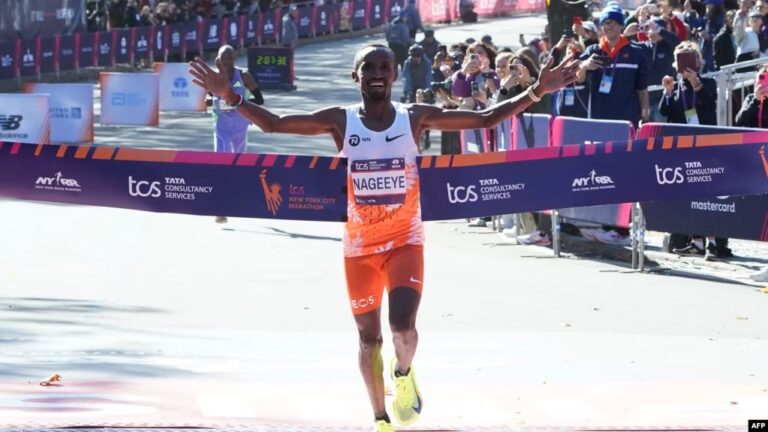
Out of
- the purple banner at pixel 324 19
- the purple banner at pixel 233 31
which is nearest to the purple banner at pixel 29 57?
the purple banner at pixel 233 31

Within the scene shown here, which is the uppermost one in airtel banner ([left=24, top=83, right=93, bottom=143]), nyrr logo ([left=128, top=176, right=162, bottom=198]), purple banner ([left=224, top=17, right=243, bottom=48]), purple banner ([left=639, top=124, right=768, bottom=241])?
nyrr logo ([left=128, top=176, right=162, bottom=198])

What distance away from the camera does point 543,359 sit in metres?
10.0

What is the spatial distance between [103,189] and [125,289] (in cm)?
168

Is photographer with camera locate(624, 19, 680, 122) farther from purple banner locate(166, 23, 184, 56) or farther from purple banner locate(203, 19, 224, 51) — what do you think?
purple banner locate(203, 19, 224, 51)

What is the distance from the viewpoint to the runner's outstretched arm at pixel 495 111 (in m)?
7.95

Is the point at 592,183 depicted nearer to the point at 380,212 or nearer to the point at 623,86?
the point at 623,86

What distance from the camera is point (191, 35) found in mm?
43250

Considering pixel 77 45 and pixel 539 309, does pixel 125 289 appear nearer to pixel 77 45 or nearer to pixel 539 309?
pixel 539 309

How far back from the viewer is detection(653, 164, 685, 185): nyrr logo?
1244 centimetres

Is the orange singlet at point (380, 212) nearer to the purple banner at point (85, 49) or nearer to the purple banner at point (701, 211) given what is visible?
the purple banner at point (701, 211)

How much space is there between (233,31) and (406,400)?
38471mm

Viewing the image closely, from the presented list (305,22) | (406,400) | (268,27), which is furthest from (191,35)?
(406,400)

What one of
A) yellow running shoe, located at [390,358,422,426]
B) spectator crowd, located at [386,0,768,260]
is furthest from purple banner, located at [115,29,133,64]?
yellow running shoe, located at [390,358,422,426]

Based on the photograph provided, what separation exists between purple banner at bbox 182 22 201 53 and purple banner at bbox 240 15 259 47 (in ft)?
8.50
